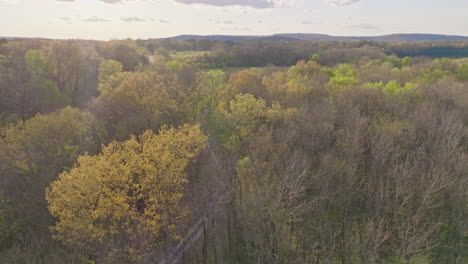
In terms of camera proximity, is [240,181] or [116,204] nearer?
[116,204]

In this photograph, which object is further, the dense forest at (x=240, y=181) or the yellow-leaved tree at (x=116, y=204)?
the dense forest at (x=240, y=181)

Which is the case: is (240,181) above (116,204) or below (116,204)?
below

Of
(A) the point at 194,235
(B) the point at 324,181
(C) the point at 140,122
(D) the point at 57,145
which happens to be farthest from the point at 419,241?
(D) the point at 57,145

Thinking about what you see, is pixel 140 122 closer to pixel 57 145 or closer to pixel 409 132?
pixel 57 145

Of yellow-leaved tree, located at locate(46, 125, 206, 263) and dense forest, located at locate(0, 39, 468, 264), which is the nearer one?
yellow-leaved tree, located at locate(46, 125, 206, 263)
